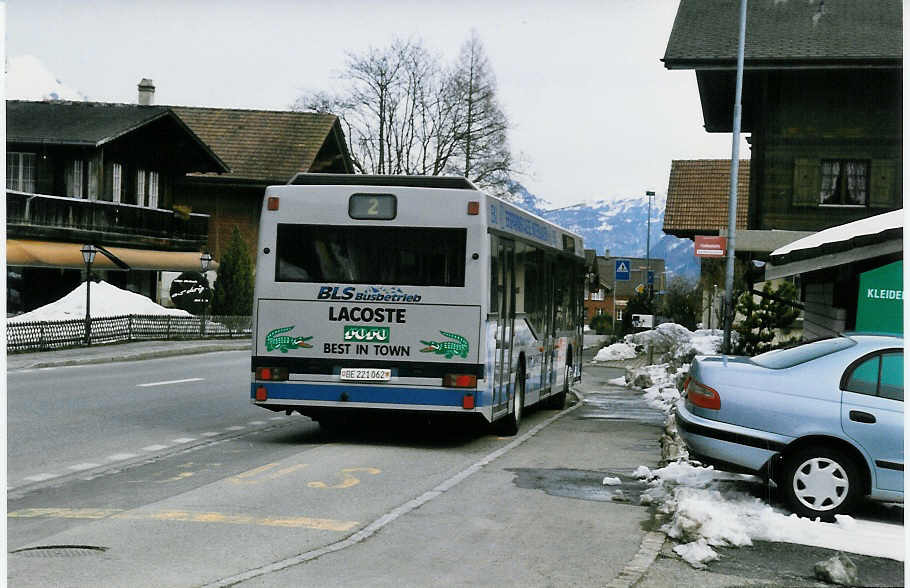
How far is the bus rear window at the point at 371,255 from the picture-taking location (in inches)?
524

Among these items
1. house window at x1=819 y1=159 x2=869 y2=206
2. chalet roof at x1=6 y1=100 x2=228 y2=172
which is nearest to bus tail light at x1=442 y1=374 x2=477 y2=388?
house window at x1=819 y1=159 x2=869 y2=206

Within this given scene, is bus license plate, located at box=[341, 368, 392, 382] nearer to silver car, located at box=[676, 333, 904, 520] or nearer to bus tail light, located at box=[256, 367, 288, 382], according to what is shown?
bus tail light, located at box=[256, 367, 288, 382]

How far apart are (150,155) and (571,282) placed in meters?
32.1

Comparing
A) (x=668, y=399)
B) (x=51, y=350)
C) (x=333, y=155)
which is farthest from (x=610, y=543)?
(x=333, y=155)

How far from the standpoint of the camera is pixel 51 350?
100 ft

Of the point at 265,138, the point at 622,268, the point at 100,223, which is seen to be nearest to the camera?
the point at 622,268

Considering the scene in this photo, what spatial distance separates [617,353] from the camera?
41375 mm

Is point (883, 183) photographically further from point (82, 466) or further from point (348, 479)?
point (82, 466)

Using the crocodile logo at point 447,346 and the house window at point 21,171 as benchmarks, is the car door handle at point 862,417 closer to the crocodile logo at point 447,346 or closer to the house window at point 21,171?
the crocodile logo at point 447,346

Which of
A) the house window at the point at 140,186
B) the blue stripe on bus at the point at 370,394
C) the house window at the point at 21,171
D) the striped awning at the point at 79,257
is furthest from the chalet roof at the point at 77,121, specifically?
the blue stripe on bus at the point at 370,394

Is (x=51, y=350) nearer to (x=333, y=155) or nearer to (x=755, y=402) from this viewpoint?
(x=755, y=402)

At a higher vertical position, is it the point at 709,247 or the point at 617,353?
the point at 709,247

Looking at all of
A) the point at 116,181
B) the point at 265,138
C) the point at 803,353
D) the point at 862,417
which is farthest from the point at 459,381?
the point at 265,138

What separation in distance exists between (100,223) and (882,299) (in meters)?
36.5
